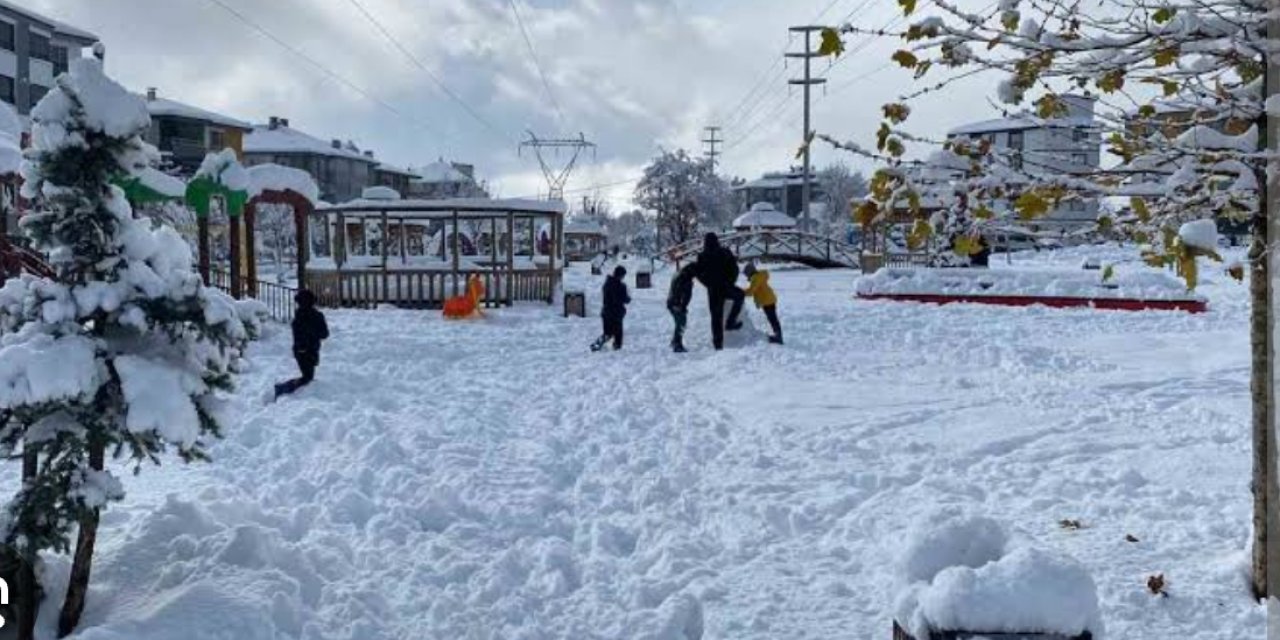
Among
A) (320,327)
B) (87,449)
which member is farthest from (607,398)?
(87,449)

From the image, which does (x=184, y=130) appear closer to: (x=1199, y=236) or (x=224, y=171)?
(x=224, y=171)

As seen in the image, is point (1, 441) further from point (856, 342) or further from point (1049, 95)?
point (856, 342)

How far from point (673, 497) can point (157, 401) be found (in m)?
3.79

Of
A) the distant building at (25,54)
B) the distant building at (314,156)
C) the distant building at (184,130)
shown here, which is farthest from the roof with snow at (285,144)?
the distant building at (25,54)

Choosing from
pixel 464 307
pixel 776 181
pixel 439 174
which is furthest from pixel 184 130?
pixel 776 181

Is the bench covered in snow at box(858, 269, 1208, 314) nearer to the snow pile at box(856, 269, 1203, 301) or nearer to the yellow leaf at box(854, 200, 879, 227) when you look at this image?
the snow pile at box(856, 269, 1203, 301)

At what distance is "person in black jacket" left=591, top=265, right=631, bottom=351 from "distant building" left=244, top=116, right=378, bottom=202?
6266 cm

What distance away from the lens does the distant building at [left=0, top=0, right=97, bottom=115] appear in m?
46.4

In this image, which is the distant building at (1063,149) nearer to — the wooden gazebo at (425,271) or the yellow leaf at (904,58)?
the yellow leaf at (904,58)

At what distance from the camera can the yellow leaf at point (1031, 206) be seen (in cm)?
307

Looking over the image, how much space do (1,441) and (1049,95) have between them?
4.66 m

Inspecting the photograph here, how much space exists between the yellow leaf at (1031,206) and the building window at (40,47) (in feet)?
183

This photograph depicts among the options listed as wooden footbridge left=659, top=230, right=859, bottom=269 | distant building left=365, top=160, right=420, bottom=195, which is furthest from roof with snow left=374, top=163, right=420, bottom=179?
wooden footbridge left=659, top=230, right=859, bottom=269

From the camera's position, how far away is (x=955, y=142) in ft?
11.4
